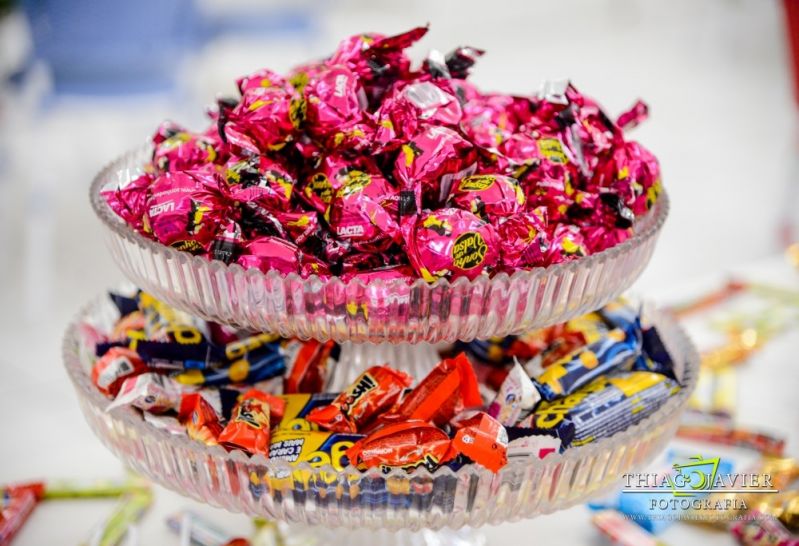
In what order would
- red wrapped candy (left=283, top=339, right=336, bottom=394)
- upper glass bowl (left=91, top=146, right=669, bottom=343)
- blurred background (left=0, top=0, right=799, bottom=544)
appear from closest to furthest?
upper glass bowl (left=91, top=146, right=669, bottom=343) → red wrapped candy (left=283, top=339, right=336, bottom=394) → blurred background (left=0, top=0, right=799, bottom=544)

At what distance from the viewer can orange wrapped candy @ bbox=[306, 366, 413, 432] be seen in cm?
84

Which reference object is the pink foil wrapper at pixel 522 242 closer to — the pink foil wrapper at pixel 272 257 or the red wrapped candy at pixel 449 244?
the red wrapped candy at pixel 449 244

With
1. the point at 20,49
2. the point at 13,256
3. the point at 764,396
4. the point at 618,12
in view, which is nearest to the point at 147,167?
the point at 764,396

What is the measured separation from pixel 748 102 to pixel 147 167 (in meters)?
3.81

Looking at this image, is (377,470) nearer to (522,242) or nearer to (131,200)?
(522,242)

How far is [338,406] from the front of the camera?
0.85 m

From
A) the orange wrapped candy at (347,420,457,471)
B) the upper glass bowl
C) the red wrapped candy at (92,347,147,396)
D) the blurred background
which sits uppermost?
the upper glass bowl

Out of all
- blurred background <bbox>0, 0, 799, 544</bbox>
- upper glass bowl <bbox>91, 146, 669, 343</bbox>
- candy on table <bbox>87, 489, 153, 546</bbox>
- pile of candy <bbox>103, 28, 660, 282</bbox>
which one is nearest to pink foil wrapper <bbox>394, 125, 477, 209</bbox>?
pile of candy <bbox>103, 28, 660, 282</bbox>

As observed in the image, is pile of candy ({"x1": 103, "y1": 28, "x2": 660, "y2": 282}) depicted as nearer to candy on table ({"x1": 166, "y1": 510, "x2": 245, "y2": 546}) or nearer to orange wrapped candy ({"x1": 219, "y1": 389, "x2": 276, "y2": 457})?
orange wrapped candy ({"x1": 219, "y1": 389, "x2": 276, "y2": 457})

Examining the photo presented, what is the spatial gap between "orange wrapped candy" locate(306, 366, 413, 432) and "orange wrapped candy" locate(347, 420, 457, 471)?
7 centimetres

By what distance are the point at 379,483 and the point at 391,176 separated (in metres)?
0.32

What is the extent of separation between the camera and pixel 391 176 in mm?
864

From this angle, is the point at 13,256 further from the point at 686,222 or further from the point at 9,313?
the point at 686,222

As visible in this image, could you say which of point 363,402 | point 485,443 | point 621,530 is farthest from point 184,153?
point 621,530
